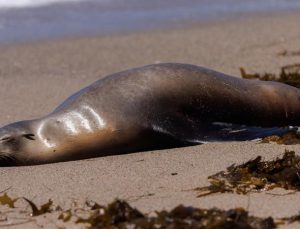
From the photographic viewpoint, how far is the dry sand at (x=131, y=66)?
4.11 metres

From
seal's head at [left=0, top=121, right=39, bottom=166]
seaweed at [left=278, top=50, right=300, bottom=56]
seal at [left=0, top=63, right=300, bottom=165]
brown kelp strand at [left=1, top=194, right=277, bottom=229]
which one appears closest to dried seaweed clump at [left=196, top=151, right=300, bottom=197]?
brown kelp strand at [left=1, top=194, right=277, bottom=229]

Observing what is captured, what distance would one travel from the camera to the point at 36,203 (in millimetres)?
4070

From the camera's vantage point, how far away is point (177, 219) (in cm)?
348

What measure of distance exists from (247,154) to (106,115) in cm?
88

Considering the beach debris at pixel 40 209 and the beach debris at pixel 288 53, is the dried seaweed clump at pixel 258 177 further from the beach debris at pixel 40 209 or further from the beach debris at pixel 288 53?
the beach debris at pixel 288 53

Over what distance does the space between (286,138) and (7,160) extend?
5.36 ft

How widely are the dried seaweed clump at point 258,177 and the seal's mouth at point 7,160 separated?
4.22ft

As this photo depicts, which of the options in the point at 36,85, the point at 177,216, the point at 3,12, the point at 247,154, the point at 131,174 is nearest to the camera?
the point at 177,216

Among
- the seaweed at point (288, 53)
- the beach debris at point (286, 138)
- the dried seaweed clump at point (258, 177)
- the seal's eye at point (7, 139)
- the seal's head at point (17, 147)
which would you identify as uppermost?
the seaweed at point (288, 53)

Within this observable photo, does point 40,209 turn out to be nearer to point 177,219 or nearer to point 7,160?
point 177,219

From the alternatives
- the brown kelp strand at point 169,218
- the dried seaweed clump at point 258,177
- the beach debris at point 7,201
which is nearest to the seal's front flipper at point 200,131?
the dried seaweed clump at point 258,177

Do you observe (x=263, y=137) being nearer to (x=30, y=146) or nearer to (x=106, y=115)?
(x=106, y=115)

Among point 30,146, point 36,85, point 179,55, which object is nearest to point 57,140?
point 30,146

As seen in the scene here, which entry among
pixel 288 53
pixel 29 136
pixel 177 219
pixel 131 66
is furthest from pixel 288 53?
pixel 177 219
